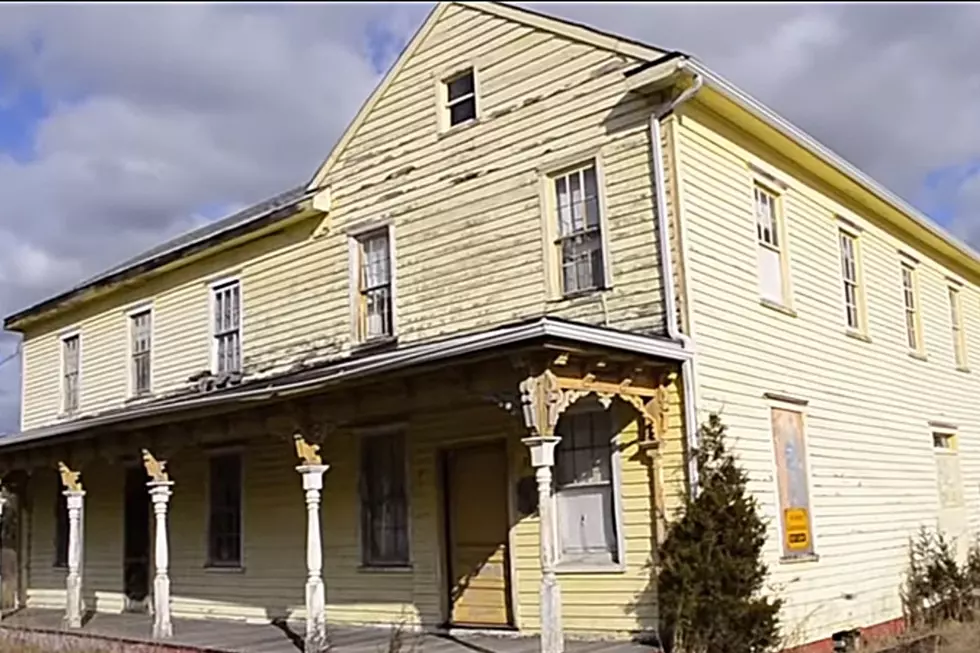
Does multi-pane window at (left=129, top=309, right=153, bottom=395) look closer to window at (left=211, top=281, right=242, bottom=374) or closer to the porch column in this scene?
window at (left=211, top=281, right=242, bottom=374)

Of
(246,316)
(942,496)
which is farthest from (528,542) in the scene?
(942,496)

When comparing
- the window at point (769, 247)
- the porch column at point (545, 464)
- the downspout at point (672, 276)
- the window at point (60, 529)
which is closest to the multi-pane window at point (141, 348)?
the window at point (60, 529)

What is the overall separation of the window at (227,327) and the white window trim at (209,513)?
53.4 inches

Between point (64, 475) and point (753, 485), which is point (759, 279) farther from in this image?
point (64, 475)

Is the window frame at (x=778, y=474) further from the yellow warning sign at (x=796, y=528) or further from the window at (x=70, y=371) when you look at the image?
the window at (x=70, y=371)

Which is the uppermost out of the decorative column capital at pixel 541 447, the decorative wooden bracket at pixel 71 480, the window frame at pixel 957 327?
the window frame at pixel 957 327

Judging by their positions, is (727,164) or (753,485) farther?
(727,164)

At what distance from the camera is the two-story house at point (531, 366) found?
1084cm

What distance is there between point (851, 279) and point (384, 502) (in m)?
7.25

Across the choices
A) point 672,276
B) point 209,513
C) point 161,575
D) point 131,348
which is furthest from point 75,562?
point 672,276

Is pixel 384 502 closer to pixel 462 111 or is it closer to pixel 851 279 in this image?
pixel 462 111

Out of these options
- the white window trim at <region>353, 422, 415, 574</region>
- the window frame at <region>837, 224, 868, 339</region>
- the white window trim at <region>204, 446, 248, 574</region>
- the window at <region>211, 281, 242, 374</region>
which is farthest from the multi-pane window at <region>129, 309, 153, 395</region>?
the window frame at <region>837, 224, 868, 339</region>

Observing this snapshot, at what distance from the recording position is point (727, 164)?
39.6 feet

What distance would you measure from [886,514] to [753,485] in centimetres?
416
